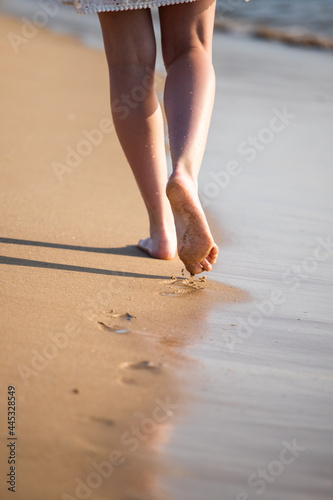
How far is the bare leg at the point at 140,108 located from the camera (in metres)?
1.74

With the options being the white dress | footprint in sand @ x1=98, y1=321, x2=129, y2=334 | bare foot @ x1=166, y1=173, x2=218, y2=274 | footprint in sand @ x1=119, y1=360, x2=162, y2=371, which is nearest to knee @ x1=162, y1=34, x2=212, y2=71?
the white dress

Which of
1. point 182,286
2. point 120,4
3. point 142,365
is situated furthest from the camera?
point 182,286

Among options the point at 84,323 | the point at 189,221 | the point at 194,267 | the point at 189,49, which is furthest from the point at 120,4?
the point at 84,323

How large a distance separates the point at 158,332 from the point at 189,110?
586mm

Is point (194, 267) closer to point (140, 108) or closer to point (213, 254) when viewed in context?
point (213, 254)

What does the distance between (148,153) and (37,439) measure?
0.99 m

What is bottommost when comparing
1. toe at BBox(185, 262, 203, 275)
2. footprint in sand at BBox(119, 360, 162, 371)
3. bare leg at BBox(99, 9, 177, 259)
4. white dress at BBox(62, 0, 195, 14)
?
toe at BBox(185, 262, 203, 275)

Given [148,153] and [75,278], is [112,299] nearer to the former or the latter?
[75,278]

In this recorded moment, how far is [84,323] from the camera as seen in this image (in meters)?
1.41

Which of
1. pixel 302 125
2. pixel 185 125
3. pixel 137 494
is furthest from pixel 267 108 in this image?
pixel 137 494

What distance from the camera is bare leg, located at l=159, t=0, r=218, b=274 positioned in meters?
1.63

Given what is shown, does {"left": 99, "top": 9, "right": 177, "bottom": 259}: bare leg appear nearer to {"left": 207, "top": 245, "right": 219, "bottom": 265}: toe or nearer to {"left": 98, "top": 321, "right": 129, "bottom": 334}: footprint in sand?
{"left": 207, "top": 245, "right": 219, "bottom": 265}: toe

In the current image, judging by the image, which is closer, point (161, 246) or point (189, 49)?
point (189, 49)

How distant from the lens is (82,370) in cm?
121
